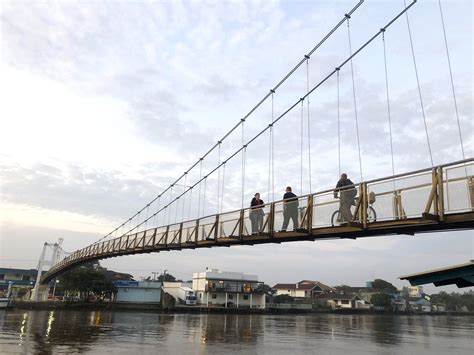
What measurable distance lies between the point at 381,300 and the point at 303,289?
20.4 m

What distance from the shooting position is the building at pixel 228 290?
77.1 metres

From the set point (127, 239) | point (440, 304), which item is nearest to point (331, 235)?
point (127, 239)

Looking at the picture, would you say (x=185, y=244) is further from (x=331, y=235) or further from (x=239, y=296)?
A: (x=239, y=296)

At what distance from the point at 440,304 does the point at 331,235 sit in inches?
5873

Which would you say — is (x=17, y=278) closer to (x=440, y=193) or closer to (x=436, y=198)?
(x=436, y=198)

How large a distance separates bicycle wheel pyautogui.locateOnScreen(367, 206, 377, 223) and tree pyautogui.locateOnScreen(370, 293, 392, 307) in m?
106

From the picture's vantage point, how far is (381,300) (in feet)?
354

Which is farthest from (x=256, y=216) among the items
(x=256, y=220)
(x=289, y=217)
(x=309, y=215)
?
(x=309, y=215)

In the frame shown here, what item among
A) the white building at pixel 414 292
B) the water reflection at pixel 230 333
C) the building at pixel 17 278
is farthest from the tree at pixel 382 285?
the water reflection at pixel 230 333

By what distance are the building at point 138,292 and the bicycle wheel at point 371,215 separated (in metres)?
67.9

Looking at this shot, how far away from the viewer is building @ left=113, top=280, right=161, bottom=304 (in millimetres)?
74812

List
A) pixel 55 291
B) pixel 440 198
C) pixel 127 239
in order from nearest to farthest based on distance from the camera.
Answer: pixel 440 198, pixel 127 239, pixel 55 291

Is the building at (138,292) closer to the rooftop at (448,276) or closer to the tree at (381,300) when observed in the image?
the tree at (381,300)

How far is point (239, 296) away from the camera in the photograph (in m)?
78.9
